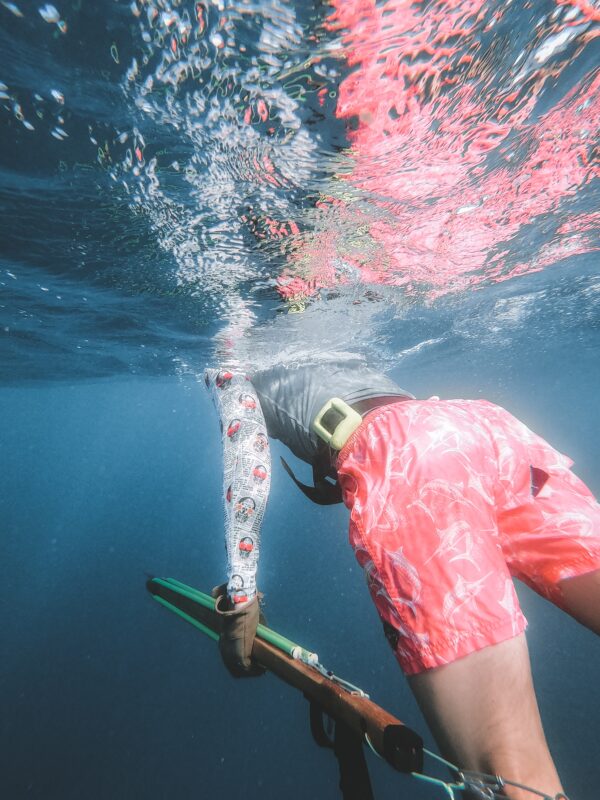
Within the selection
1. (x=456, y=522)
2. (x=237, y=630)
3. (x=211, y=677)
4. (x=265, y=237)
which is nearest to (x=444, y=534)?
(x=456, y=522)

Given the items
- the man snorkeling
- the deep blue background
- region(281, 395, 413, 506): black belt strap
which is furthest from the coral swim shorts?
the deep blue background

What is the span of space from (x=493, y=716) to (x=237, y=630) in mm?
1653

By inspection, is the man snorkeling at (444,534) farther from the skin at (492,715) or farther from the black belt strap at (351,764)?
the black belt strap at (351,764)

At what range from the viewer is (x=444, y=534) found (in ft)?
4.96

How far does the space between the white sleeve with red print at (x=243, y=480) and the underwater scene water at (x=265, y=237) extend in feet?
9.38

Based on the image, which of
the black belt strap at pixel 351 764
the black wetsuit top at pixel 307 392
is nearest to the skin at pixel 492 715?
the black belt strap at pixel 351 764


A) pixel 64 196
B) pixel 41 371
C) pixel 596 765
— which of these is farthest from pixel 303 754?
pixel 41 371

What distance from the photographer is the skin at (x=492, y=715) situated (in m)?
1.20

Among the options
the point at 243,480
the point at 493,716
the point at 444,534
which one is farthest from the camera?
the point at 243,480

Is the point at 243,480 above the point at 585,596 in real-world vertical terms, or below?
above

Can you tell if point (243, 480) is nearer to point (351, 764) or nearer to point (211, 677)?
point (351, 764)

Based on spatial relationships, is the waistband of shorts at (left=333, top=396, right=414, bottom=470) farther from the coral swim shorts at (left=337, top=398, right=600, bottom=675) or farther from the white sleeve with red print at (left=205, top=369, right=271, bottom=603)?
the white sleeve with red print at (left=205, top=369, right=271, bottom=603)

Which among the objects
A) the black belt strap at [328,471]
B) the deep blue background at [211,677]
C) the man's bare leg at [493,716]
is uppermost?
the black belt strap at [328,471]

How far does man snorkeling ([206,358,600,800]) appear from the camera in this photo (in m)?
1.30
